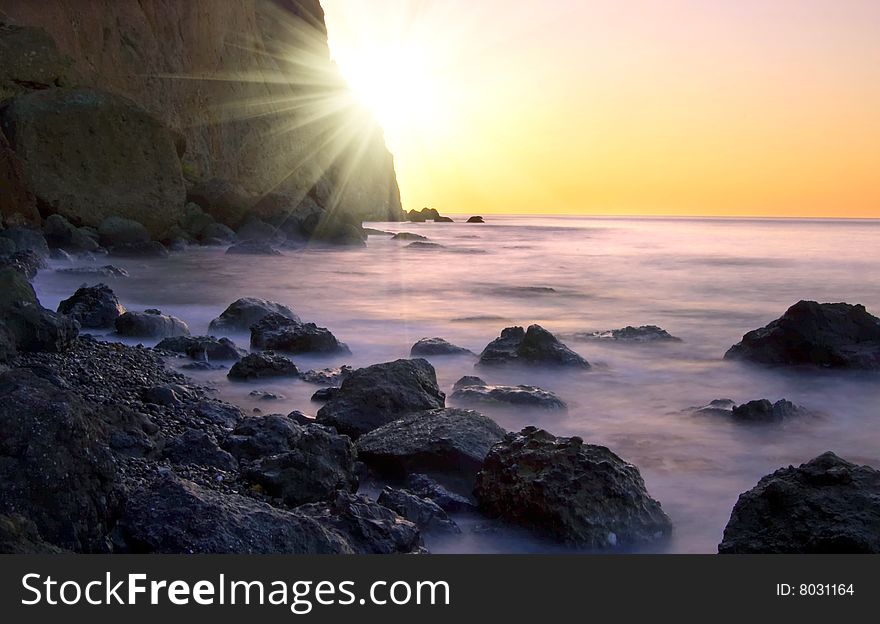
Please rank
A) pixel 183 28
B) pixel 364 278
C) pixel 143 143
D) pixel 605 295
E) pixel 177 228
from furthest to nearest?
1. pixel 183 28
2. pixel 177 228
3. pixel 143 143
4. pixel 364 278
5. pixel 605 295

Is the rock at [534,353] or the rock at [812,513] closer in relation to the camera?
the rock at [812,513]

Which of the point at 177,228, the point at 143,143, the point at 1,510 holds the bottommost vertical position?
the point at 1,510

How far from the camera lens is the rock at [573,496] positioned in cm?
331

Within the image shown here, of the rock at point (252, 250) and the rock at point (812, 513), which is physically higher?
the rock at point (252, 250)

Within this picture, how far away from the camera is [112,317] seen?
313 inches

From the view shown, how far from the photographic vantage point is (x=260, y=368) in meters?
6.05

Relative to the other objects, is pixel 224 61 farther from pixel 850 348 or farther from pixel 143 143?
pixel 850 348

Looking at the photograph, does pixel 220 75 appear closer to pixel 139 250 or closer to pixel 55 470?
pixel 139 250

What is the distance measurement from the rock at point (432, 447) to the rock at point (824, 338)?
4.00 metres

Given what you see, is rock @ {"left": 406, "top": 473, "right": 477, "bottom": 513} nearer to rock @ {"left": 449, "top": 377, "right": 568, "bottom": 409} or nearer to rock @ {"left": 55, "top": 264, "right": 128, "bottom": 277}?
rock @ {"left": 449, "top": 377, "right": 568, "bottom": 409}

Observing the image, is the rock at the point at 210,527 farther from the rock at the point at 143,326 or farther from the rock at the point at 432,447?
the rock at the point at 143,326

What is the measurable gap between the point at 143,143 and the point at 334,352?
1454cm

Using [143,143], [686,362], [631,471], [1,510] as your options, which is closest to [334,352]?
[686,362]

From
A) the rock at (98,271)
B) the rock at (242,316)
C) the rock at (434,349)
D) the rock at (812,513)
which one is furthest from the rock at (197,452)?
the rock at (98,271)
